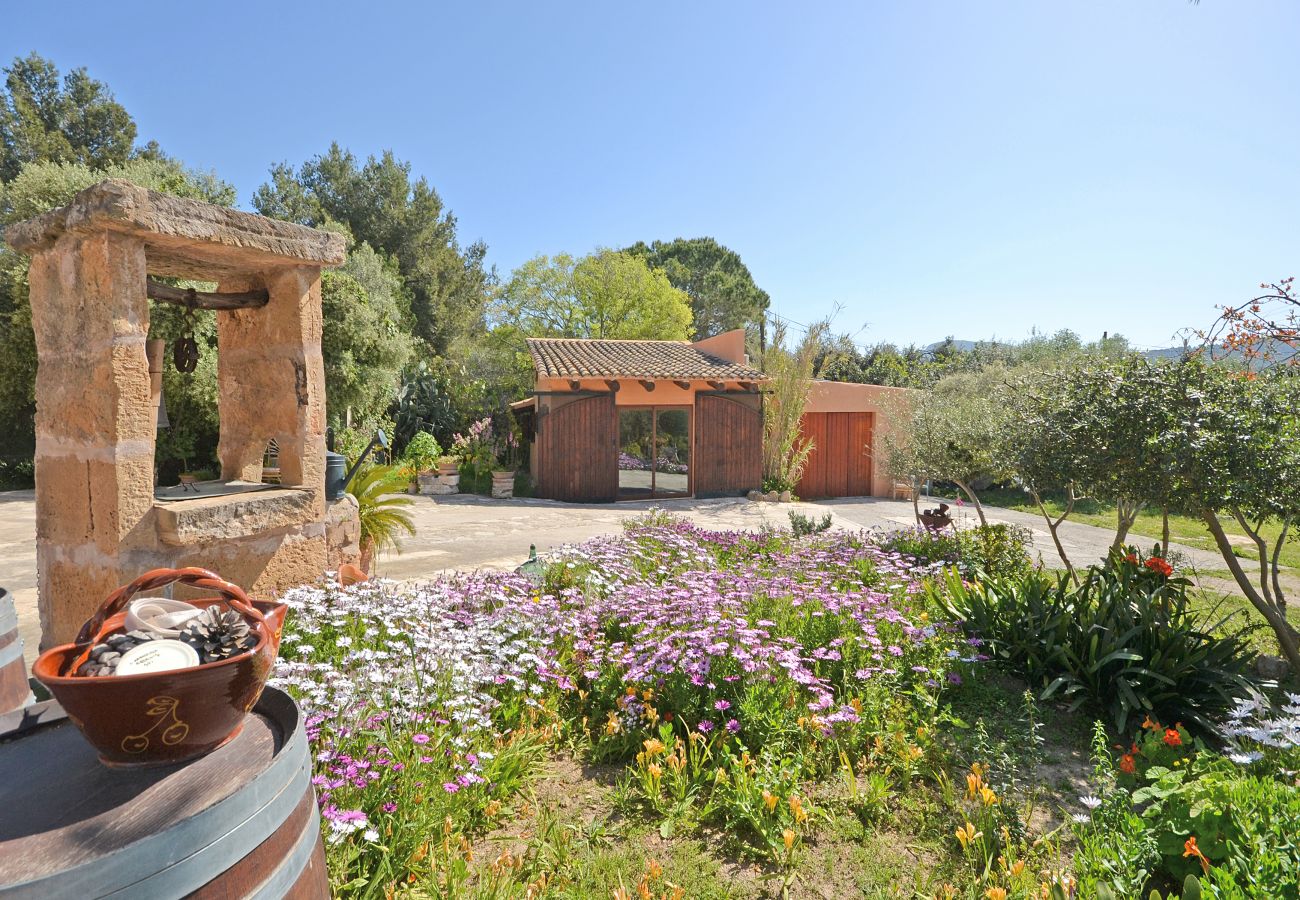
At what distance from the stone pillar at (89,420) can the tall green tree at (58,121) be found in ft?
73.6

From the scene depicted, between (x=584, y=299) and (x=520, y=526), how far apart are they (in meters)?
16.9

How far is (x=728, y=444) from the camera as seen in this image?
46.6 ft

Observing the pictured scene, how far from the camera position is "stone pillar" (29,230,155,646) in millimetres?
2801

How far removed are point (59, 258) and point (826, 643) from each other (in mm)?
4200

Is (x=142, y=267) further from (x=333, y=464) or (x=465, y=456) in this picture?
(x=465, y=456)

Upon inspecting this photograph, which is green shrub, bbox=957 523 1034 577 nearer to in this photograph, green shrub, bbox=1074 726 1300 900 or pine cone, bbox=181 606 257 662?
green shrub, bbox=1074 726 1300 900

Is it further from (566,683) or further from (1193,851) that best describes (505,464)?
(1193,851)

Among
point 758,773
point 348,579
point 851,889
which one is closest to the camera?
point 851,889

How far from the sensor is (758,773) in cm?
255

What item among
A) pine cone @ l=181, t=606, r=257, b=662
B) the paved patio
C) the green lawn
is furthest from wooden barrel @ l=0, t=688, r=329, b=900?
the green lawn

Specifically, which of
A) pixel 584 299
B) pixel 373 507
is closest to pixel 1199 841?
pixel 373 507

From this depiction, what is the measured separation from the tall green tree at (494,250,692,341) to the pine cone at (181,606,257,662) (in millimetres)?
23910

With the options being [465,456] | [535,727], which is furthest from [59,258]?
[465,456]

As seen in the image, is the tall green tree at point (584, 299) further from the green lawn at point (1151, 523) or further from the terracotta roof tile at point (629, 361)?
the green lawn at point (1151, 523)
